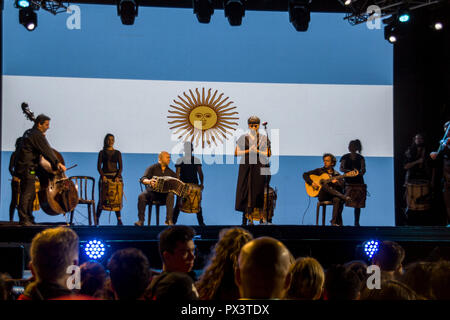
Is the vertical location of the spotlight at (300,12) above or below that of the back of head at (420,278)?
above

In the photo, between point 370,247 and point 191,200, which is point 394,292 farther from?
point 191,200

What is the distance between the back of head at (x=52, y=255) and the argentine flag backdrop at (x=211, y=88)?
6.54 meters

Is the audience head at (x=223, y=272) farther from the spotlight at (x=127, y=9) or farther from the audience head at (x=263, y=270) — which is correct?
the spotlight at (x=127, y=9)

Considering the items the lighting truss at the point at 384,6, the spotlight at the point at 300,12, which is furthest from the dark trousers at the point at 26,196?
the lighting truss at the point at 384,6

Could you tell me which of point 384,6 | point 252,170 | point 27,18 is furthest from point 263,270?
point 27,18

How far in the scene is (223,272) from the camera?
7.02 feet

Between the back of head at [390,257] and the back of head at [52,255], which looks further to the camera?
the back of head at [390,257]

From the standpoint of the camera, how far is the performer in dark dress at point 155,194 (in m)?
7.05

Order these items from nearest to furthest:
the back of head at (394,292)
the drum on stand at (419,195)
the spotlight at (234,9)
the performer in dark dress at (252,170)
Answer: the back of head at (394,292) < the performer in dark dress at (252,170) < the drum on stand at (419,195) < the spotlight at (234,9)

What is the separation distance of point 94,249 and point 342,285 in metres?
2.77

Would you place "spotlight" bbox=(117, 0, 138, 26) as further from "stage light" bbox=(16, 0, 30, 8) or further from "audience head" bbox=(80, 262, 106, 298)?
"audience head" bbox=(80, 262, 106, 298)

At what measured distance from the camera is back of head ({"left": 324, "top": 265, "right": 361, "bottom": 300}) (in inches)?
80.2

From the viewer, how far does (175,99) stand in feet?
28.5
